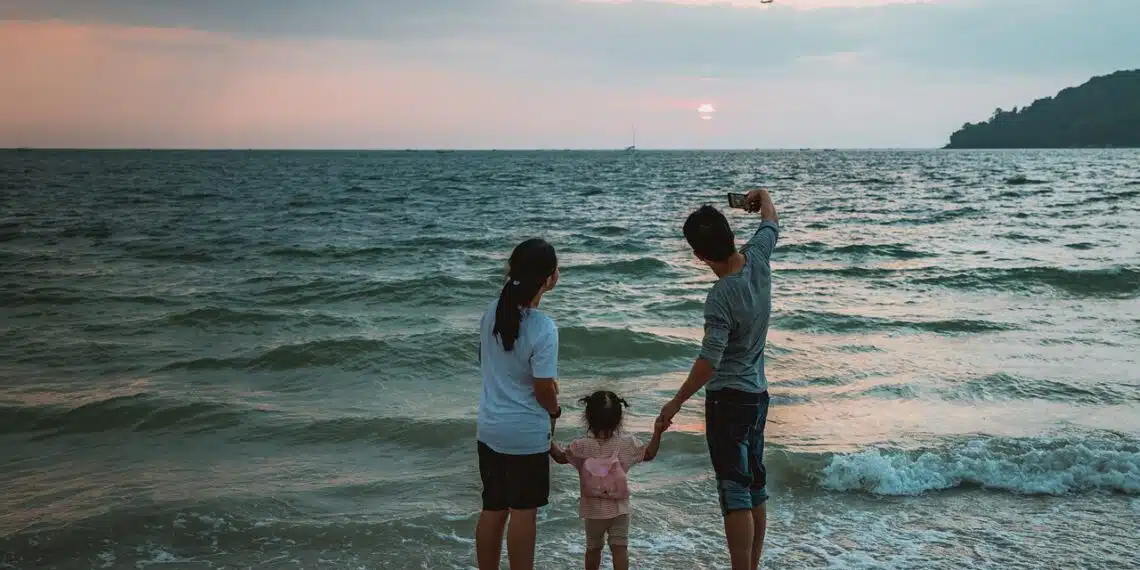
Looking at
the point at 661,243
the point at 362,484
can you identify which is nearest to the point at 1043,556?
the point at 362,484

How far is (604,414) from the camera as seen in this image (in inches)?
153

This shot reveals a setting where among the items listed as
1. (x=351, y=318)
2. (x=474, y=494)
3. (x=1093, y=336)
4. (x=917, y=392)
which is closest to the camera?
(x=474, y=494)

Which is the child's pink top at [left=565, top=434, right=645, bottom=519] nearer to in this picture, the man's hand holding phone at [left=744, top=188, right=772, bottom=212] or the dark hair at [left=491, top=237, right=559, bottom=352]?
the dark hair at [left=491, top=237, right=559, bottom=352]

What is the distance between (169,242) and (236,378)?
46.1 feet

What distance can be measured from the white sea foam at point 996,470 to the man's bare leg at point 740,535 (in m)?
2.27

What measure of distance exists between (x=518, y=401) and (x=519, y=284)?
0.51 meters

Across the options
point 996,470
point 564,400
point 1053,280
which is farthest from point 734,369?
point 1053,280

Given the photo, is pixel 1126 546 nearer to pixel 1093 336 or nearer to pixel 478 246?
pixel 1093 336

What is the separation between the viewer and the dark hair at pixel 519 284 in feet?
11.6

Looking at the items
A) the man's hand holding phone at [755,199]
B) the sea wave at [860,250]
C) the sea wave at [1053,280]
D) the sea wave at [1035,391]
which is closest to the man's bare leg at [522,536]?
the man's hand holding phone at [755,199]

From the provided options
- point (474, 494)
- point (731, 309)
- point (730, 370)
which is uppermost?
point (731, 309)

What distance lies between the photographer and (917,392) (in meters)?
8.42

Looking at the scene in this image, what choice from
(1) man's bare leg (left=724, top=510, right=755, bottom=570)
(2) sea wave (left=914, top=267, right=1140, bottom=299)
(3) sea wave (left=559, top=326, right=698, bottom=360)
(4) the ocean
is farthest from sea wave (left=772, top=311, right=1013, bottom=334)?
(1) man's bare leg (left=724, top=510, right=755, bottom=570)

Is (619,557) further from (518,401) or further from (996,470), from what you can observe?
(996,470)
